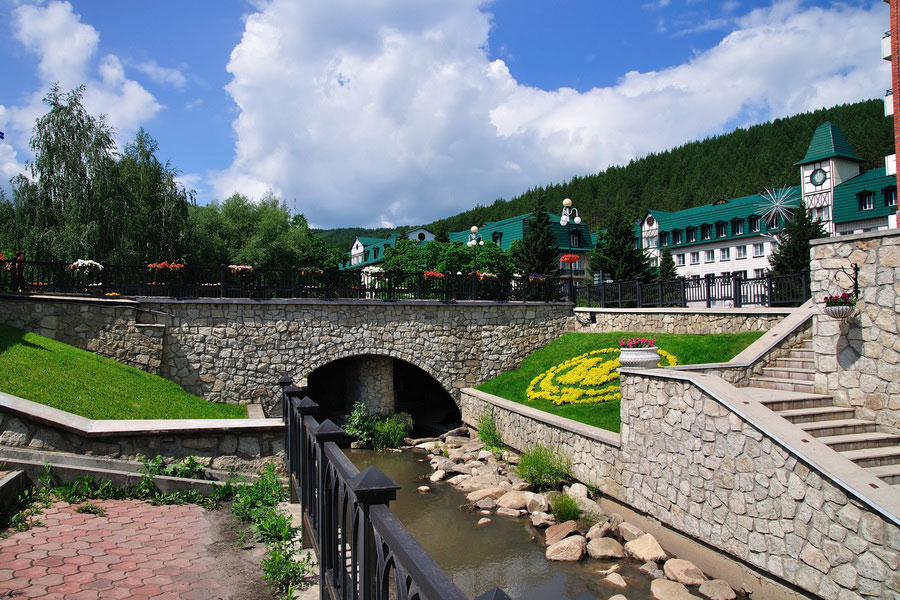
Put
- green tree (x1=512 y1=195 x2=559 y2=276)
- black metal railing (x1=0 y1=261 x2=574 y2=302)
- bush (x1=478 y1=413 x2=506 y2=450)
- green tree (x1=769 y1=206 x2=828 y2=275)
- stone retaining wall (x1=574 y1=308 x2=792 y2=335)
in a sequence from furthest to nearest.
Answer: green tree (x1=512 y1=195 x2=559 y2=276) → green tree (x1=769 y1=206 x2=828 y2=275) → bush (x1=478 y1=413 x2=506 y2=450) → black metal railing (x1=0 y1=261 x2=574 y2=302) → stone retaining wall (x1=574 y1=308 x2=792 y2=335)

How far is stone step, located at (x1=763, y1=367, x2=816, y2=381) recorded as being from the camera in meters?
9.84

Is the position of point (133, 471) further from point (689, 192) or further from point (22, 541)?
point (689, 192)

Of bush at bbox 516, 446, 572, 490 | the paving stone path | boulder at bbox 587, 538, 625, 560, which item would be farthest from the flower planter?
the paving stone path

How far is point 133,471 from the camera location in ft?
20.2

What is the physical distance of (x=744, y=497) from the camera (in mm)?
7805

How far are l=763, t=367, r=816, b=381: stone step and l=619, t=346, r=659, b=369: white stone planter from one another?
6.48 ft

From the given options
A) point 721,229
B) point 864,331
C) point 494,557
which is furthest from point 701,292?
point 721,229

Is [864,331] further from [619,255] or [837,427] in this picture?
[619,255]

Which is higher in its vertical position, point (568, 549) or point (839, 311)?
point (839, 311)

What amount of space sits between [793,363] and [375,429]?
11559 millimetres

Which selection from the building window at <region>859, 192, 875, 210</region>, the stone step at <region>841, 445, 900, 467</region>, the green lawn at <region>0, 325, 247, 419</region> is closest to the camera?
the stone step at <region>841, 445, 900, 467</region>

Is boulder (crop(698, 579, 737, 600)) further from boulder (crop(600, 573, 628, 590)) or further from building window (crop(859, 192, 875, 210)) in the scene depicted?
building window (crop(859, 192, 875, 210))

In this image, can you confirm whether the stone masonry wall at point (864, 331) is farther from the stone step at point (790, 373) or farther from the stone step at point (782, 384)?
the stone step at point (790, 373)

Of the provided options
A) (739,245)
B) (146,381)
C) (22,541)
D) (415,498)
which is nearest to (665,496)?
(415,498)
